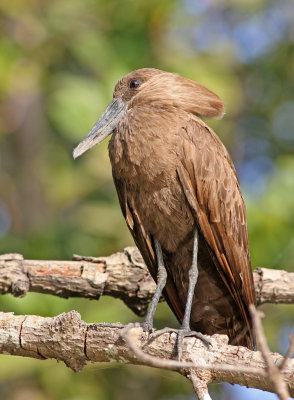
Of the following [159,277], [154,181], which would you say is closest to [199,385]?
[159,277]

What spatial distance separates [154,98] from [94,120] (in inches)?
39.6

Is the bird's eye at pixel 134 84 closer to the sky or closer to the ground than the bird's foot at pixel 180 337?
closer to the sky

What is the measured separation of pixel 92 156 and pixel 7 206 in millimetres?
1539

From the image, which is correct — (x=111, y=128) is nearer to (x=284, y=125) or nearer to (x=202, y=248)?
(x=202, y=248)

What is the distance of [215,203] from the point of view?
13.5 feet

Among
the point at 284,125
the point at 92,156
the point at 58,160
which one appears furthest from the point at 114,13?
the point at 284,125

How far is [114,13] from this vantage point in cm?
600

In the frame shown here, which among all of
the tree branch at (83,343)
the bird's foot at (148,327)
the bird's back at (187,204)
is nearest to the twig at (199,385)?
the tree branch at (83,343)

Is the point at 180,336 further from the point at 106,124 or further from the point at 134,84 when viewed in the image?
the point at 134,84

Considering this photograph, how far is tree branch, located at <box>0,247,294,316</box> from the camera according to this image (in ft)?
14.0

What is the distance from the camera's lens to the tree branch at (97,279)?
427cm

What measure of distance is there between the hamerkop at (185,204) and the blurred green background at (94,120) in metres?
0.58

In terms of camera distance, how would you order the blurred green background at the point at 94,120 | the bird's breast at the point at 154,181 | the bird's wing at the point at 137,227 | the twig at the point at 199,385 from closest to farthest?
the twig at the point at 199,385, the bird's breast at the point at 154,181, the bird's wing at the point at 137,227, the blurred green background at the point at 94,120

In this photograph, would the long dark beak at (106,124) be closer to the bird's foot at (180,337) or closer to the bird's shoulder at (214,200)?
the bird's shoulder at (214,200)
